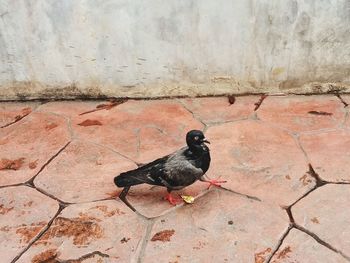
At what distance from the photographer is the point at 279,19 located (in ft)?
15.8

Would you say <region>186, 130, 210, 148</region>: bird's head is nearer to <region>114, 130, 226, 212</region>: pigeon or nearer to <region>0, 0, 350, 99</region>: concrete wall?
<region>114, 130, 226, 212</region>: pigeon

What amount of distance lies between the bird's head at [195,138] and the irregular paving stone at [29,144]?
5.93ft

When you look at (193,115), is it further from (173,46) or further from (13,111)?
(13,111)

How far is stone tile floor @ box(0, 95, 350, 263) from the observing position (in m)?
3.30

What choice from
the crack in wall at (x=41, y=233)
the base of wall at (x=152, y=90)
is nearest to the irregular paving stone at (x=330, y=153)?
the base of wall at (x=152, y=90)

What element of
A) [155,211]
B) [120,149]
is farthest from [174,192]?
[120,149]

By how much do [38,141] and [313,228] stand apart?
316 centimetres

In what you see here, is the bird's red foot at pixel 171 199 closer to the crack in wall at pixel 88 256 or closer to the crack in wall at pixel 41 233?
the crack in wall at pixel 88 256

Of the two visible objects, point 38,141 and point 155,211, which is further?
point 38,141

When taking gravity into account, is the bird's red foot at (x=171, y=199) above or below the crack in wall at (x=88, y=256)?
above

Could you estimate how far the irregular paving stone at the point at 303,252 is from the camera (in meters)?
3.09

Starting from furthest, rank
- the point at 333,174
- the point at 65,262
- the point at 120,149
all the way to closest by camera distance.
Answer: the point at 120,149 → the point at 333,174 → the point at 65,262

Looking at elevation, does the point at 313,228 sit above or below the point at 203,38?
below

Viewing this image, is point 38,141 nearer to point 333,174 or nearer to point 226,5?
point 226,5
